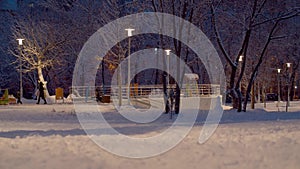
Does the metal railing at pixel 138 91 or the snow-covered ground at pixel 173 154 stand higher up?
the metal railing at pixel 138 91

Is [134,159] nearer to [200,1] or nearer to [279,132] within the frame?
[279,132]

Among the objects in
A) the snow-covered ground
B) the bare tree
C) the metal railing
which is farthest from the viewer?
the metal railing

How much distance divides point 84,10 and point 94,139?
3279 cm

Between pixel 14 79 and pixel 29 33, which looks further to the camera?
pixel 14 79

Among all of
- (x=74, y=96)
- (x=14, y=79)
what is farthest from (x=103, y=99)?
(x=14, y=79)

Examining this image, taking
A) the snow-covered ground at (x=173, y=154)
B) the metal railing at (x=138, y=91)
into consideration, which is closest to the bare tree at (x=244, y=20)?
the metal railing at (x=138, y=91)

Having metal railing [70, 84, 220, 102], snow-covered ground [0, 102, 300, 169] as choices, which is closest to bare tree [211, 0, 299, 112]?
metal railing [70, 84, 220, 102]

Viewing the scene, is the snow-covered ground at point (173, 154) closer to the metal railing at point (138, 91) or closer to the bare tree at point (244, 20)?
the bare tree at point (244, 20)

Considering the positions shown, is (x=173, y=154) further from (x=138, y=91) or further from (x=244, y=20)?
(x=138, y=91)

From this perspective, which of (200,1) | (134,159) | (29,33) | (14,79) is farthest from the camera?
(14,79)

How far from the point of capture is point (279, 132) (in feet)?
37.5

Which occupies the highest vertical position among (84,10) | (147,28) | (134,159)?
(84,10)

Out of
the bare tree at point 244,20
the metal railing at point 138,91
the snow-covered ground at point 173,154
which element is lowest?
the snow-covered ground at point 173,154

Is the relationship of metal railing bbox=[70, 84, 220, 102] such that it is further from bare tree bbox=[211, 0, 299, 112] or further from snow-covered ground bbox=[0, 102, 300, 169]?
snow-covered ground bbox=[0, 102, 300, 169]
